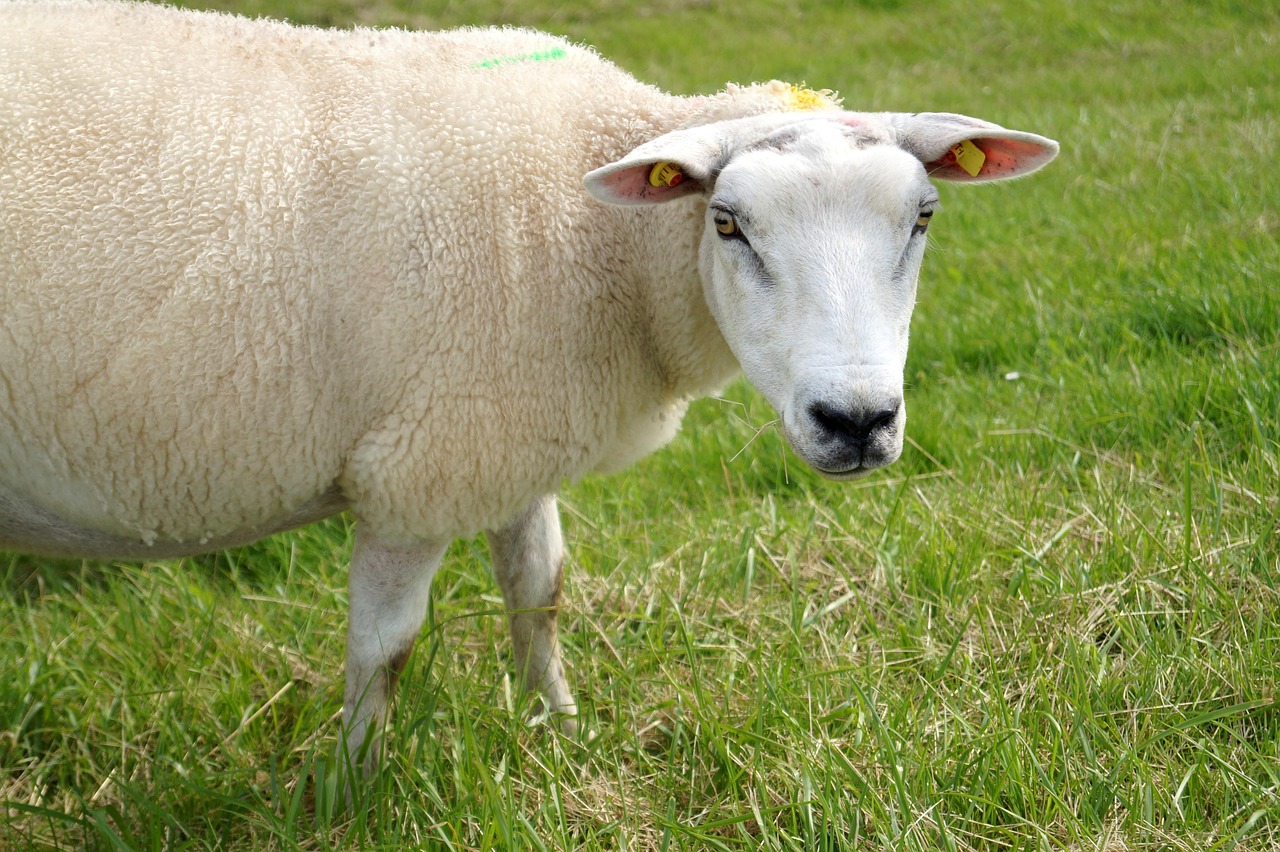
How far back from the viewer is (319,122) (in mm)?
2473

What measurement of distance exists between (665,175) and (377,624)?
1.27 m

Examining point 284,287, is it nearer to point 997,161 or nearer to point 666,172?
point 666,172

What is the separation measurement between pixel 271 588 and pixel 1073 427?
2839 mm

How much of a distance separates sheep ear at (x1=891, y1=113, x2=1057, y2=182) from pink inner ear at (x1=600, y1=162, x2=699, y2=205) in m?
0.49

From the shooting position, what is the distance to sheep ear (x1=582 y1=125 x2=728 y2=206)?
232 centimetres

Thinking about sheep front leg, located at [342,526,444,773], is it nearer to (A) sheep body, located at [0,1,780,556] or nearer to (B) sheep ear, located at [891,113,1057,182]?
(A) sheep body, located at [0,1,780,556]

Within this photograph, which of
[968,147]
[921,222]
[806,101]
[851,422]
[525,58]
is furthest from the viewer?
[525,58]

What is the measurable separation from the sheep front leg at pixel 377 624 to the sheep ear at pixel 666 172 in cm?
93

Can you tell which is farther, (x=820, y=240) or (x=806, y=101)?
(x=806, y=101)

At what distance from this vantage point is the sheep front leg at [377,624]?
102 inches

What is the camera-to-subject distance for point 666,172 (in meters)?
2.40

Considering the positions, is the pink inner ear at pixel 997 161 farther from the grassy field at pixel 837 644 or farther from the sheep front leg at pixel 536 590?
the sheep front leg at pixel 536 590

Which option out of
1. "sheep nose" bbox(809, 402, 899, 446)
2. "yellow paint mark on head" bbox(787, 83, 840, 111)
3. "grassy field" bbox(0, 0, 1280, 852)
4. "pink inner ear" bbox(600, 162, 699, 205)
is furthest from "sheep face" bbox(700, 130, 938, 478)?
"grassy field" bbox(0, 0, 1280, 852)

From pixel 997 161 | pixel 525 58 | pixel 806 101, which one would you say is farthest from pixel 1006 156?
pixel 525 58
